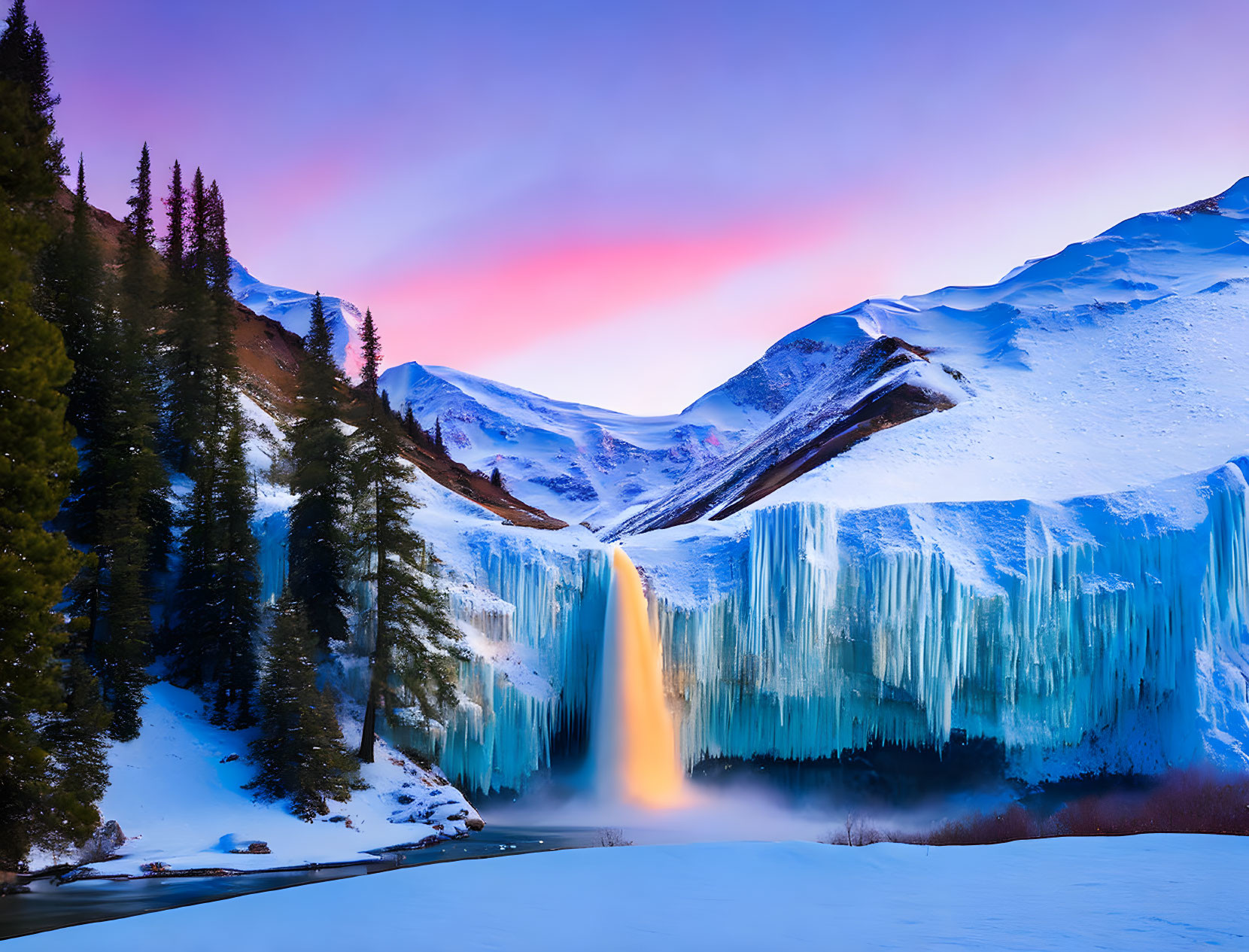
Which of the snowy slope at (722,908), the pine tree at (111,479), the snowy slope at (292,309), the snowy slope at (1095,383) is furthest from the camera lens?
the snowy slope at (292,309)

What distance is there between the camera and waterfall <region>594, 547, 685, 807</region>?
96.7 ft

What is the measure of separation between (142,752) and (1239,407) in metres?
37.1

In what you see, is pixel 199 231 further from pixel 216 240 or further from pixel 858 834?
pixel 858 834

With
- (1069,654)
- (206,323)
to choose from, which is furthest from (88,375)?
(1069,654)

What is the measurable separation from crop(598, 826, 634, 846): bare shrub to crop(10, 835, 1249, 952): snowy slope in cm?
1179

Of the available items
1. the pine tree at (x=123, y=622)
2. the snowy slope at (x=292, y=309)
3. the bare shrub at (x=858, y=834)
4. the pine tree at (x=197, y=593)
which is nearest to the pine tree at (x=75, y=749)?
the pine tree at (x=123, y=622)

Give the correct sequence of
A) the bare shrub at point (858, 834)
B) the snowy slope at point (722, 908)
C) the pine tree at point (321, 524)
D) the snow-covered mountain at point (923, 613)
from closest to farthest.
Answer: the snowy slope at point (722, 908), the bare shrub at point (858, 834), the pine tree at point (321, 524), the snow-covered mountain at point (923, 613)

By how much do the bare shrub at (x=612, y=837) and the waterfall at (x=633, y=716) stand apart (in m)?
2.79

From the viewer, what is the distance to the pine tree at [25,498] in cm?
1460

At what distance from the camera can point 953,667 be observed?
92.4 ft

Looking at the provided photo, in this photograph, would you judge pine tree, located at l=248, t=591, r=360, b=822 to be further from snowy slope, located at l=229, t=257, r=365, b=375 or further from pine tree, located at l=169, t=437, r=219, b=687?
snowy slope, located at l=229, t=257, r=365, b=375

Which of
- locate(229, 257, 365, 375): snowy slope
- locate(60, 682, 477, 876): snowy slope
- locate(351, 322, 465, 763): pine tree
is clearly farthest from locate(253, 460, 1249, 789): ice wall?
locate(229, 257, 365, 375): snowy slope

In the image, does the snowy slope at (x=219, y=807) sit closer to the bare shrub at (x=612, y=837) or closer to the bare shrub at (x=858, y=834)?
the bare shrub at (x=612, y=837)

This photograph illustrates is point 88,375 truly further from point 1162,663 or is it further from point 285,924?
point 1162,663
